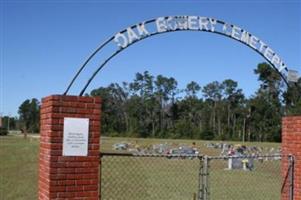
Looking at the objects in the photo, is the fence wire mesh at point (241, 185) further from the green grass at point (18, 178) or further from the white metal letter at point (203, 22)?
the green grass at point (18, 178)

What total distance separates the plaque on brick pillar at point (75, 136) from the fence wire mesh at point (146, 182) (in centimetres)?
447

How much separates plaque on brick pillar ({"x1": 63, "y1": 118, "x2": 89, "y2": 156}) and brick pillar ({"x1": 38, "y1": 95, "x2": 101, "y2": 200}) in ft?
0.16

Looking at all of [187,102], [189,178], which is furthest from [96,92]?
[189,178]

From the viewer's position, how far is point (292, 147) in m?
9.45

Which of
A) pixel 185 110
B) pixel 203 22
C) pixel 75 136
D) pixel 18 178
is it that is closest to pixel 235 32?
pixel 203 22

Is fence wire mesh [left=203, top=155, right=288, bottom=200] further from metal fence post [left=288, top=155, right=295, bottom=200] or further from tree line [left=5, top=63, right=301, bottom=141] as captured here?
tree line [left=5, top=63, right=301, bottom=141]

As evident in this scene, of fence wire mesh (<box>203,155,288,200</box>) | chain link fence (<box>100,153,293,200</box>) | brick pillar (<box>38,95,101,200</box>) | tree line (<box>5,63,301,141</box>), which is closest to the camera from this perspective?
brick pillar (<box>38,95,101,200</box>)

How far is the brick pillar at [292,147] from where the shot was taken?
365 inches

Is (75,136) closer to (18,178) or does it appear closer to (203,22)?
(203,22)

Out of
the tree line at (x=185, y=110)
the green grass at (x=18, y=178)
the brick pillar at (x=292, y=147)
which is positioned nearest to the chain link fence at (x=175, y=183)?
the brick pillar at (x=292, y=147)

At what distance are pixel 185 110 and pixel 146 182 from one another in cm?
10889

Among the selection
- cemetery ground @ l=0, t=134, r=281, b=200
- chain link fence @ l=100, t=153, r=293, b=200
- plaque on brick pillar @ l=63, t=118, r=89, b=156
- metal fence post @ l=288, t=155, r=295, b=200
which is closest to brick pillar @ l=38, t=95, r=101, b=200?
plaque on brick pillar @ l=63, t=118, r=89, b=156

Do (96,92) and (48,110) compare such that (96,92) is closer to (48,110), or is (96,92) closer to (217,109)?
(217,109)

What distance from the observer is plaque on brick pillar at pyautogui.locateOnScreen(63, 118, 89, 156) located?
265 inches
